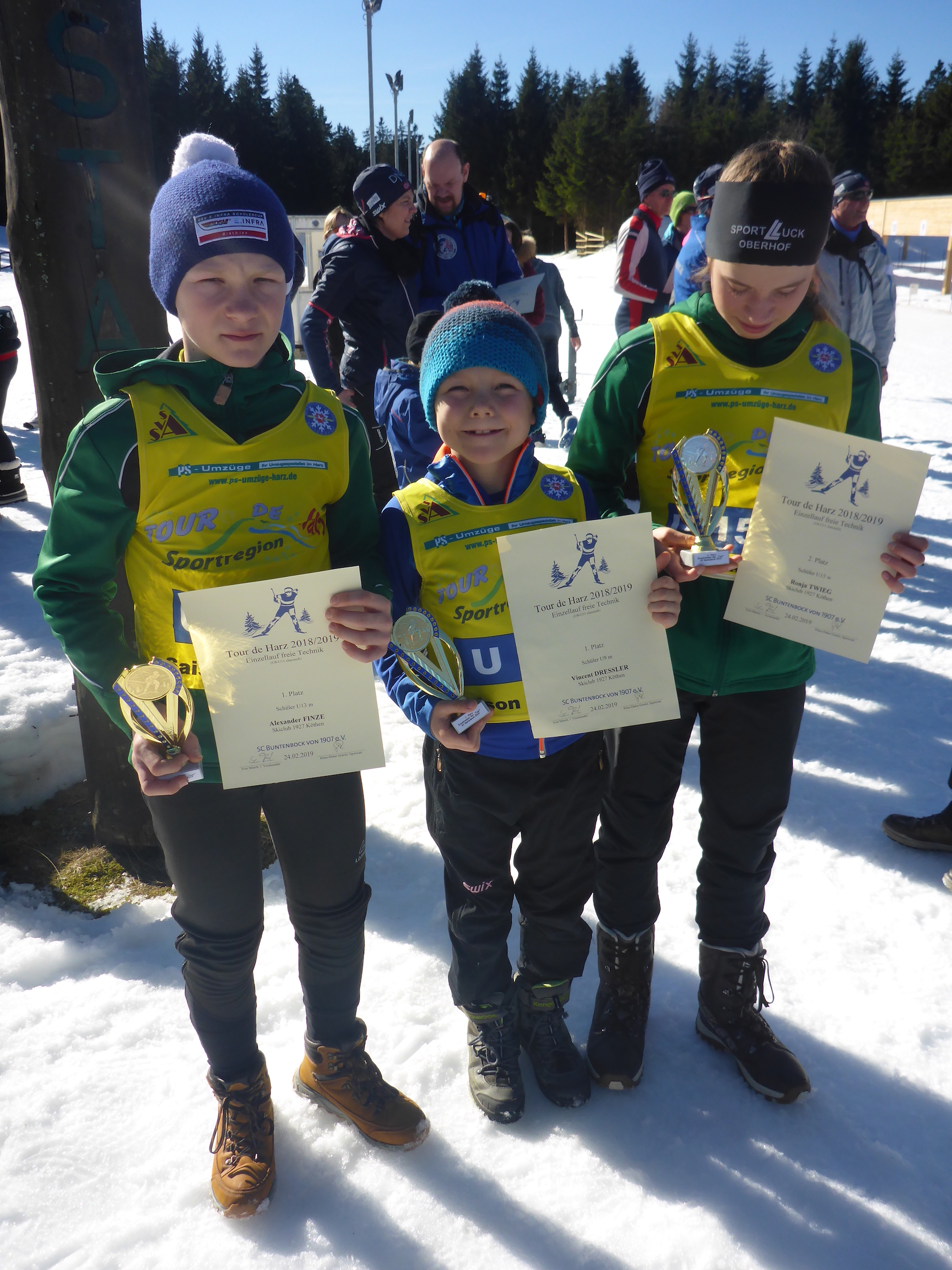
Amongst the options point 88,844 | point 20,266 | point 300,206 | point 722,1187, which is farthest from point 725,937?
point 300,206

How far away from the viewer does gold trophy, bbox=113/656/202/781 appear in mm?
1340

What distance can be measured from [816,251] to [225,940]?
6.13 feet

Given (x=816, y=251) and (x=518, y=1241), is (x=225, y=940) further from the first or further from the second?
(x=816, y=251)

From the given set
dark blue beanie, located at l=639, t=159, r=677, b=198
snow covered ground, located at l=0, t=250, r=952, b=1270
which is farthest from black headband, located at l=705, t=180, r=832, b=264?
dark blue beanie, located at l=639, t=159, r=677, b=198

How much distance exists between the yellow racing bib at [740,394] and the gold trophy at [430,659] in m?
0.60

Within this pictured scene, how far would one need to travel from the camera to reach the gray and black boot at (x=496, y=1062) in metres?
1.88

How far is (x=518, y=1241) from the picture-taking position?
1.63 m

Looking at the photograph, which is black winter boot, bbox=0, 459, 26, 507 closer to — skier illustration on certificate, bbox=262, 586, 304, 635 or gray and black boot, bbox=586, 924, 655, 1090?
skier illustration on certificate, bbox=262, 586, 304, 635

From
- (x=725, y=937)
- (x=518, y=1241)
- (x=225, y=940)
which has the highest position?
(x=225, y=940)

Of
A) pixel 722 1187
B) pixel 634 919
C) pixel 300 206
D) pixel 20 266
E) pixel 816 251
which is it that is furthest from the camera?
pixel 300 206

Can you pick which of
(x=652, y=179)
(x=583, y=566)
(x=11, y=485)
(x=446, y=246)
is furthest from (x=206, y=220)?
(x=652, y=179)

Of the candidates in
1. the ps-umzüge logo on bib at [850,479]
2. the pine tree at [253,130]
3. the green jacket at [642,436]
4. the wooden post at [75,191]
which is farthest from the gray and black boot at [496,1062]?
the pine tree at [253,130]

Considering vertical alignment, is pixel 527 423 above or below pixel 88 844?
above

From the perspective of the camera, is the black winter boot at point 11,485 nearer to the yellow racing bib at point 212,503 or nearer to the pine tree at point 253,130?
the yellow racing bib at point 212,503
